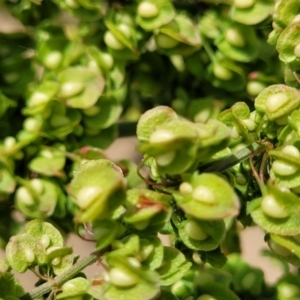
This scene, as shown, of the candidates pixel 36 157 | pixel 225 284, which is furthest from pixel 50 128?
pixel 225 284

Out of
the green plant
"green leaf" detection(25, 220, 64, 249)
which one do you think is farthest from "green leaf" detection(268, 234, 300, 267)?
"green leaf" detection(25, 220, 64, 249)

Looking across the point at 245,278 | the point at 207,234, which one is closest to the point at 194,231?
the point at 207,234

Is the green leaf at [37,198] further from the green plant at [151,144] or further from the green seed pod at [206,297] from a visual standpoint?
the green seed pod at [206,297]

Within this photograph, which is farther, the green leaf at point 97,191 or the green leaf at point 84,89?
the green leaf at point 84,89

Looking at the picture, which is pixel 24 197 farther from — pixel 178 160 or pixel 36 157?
pixel 178 160

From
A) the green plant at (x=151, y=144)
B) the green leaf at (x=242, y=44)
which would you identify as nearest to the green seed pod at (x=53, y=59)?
the green plant at (x=151, y=144)

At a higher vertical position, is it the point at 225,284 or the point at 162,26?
the point at 162,26

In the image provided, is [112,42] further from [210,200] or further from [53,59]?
[210,200]

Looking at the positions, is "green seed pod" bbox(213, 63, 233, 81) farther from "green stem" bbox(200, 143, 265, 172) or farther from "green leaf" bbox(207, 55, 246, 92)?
"green stem" bbox(200, 143, 265, 172)
